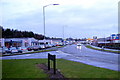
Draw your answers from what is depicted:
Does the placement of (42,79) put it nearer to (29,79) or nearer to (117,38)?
(29,79)

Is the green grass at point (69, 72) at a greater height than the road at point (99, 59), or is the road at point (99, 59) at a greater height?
the green grass at point (69, 72)

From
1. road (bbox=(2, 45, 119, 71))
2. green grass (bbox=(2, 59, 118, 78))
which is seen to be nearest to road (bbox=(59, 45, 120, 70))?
road (bbox=(2, 45, 119, 71))

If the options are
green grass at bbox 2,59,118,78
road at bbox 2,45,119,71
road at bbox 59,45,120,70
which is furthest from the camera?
road at bbox 2,45,119,71

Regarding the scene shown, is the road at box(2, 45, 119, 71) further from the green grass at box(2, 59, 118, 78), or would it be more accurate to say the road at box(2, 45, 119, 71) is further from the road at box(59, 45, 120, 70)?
the green grass at box(2, 59, 118, 78)

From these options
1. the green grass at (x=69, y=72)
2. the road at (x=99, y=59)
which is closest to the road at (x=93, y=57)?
the road at (x=99, y=59)

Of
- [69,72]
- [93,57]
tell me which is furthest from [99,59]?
[69,72]

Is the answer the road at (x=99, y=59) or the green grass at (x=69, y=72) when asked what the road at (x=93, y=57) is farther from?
the green grass at (x=69, y=72)

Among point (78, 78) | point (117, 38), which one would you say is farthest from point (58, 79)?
→ point (117, 38)

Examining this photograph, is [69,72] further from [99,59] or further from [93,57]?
[93,57]

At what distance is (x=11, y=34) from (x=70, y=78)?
11389cm

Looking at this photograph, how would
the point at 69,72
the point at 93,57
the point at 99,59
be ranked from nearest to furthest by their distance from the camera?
the point at 69,72
the point at 99,59
the point at 93,57

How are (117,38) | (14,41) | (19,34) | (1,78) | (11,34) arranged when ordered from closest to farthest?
(1,78) → (117,38) → (14,41) → (11,34) → (19,34)

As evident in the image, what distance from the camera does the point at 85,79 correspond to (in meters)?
8.18

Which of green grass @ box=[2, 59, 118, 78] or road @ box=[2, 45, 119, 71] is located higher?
green grass @ box=[2, 59, 118, 78]
